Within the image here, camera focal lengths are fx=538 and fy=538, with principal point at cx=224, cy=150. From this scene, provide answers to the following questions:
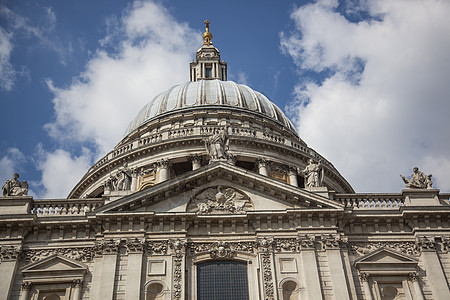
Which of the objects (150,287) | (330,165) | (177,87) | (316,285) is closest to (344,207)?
(316,285)

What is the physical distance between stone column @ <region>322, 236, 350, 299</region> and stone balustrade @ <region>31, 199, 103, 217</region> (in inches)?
521

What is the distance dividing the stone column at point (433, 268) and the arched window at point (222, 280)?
9465mm

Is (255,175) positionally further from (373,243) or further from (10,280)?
(10,280)

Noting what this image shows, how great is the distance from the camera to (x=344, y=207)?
96.2 ft

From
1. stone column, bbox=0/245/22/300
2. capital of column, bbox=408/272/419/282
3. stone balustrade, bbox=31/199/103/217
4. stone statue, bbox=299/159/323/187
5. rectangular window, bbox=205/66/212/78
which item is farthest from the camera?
rectangular window, bbox=205/66/212/78

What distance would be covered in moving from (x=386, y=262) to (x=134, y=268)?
1319 centimetres

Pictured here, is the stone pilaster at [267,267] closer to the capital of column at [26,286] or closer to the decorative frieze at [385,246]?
the decorative frieze at [385,246]

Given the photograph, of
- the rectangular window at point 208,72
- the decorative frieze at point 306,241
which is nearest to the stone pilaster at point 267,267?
the decorative frieze at point 306,241

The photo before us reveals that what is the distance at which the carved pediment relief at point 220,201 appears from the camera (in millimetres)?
29812

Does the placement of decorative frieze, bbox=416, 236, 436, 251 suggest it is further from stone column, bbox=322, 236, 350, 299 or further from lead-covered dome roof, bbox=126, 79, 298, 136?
lead-covered dome roof, bbox=126, 79, 298, 136

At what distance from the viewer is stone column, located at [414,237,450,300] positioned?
27109 millimetres

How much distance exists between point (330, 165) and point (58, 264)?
101 feet

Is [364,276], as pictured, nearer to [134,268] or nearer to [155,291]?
[155,291]

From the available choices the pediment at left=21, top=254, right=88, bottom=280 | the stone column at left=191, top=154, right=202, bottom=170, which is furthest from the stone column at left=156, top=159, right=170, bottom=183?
the pediment at left=21, top=254, right=88, bottom=280
